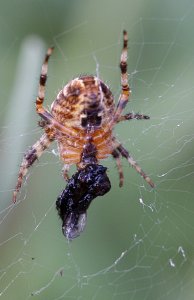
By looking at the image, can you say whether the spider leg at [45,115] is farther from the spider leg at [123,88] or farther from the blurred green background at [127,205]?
the spider leg at [123,88]

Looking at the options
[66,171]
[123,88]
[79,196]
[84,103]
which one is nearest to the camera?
[79,196]

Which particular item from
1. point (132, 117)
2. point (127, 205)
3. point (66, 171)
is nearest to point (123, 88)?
point (132, 117)

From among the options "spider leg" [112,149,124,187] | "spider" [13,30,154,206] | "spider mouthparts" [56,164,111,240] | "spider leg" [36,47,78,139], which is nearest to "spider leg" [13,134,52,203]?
"spider" [13,30,154,206]

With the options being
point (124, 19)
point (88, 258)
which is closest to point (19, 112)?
point (88, 258)

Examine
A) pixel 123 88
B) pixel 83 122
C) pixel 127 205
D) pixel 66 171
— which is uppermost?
pixel 123 88

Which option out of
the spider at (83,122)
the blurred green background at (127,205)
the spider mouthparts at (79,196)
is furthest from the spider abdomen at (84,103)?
the spider mouthparts at (79,196)

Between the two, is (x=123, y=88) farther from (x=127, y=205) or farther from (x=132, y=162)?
(x=127, y=205)
